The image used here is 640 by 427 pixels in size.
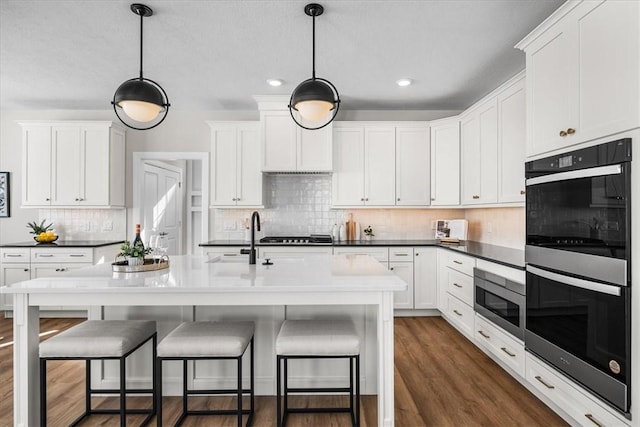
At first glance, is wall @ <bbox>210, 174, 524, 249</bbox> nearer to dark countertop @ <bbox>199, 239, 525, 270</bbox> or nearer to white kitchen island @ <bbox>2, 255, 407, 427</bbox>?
dark countertop @ <bbox>199, 239, 525, 270</bbox>

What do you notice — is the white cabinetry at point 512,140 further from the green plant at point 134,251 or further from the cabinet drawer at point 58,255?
the cabinet drawer at point 58,255

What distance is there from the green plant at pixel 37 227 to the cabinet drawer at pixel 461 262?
15.9ft

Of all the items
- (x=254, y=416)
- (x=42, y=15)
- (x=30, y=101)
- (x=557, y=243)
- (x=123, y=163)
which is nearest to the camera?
(x=557, y=243)

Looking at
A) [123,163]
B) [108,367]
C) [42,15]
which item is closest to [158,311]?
[108,367]

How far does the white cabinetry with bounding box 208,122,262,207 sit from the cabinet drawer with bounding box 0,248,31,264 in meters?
2.19

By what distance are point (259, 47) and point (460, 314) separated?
3.09 m

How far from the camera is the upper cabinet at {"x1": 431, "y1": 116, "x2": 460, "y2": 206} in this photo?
4.36 m

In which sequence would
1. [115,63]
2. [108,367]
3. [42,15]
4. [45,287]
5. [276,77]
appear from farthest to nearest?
1. [276,77]
2. [115,63]
3. [42,15]
4. [108,367]
5. [45,287]

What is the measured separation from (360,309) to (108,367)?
167 centimetres

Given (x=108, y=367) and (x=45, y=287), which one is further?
(x=108, y=367)

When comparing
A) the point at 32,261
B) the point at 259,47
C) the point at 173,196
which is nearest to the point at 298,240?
the point at 259,47

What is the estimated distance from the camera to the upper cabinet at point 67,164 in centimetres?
462

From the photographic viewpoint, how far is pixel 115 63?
135 inches

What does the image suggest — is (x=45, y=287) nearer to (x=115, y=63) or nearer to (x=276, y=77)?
(x=115, y=63)
